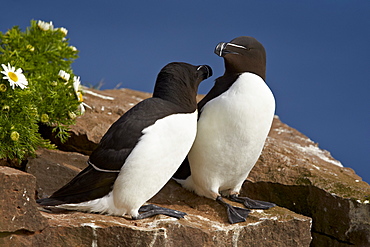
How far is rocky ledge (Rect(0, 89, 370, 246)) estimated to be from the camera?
3998mm

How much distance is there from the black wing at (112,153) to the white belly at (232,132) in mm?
459

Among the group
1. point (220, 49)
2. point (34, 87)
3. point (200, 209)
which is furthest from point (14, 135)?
point (220, 49)

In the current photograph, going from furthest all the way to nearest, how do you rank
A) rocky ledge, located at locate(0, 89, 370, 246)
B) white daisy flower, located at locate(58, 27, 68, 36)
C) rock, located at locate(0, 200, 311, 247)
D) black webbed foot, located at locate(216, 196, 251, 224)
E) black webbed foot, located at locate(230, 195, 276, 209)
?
white daisy flower, located at locate(58, 27, 68, 36) → black webbed foot, located at locate(230, 195, 276, 209) → black webbed foot, located at locate(216, 196, 251, 224) → rock, located at locate(0, 200, 311, 247) → rocky ledge, located at locate(0, 89, 370, 246)

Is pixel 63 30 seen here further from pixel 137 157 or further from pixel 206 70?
pixel 137 157

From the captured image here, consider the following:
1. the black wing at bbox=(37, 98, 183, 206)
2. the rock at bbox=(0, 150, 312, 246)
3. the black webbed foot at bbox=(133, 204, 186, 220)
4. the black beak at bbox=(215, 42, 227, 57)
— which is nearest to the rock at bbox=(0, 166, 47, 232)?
the rock at bbox=(0, 150, 312, 246)

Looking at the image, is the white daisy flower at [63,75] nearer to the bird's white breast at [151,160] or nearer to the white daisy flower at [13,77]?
the white daisy flower at [13,77]

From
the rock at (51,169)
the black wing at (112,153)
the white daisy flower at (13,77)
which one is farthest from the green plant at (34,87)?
the black wing at (112,153)

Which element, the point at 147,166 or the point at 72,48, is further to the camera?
the point at 72,48

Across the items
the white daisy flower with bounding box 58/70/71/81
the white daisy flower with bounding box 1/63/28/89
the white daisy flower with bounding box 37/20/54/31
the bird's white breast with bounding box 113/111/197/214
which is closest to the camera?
the bird's white breast with bounding box 113/111/197/214

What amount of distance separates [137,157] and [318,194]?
2.42m

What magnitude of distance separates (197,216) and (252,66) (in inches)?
55.8

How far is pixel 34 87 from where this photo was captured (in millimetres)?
5844

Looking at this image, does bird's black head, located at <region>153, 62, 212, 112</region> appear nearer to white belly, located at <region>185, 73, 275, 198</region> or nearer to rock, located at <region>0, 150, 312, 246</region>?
white belly, located at <region>185, 73, 275, 198</region>

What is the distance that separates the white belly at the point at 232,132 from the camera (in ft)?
15.3
